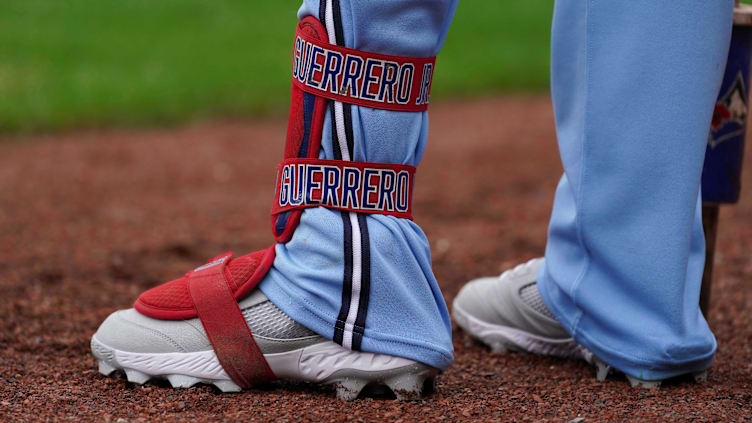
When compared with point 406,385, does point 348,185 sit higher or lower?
higher

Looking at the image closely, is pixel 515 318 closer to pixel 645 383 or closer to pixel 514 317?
pixel 514 317

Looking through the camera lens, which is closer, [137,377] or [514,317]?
[137,377]

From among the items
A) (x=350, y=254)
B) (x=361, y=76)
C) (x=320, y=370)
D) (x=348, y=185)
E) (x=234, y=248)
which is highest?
(x=361, y=76)

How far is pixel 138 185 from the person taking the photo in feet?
13.3

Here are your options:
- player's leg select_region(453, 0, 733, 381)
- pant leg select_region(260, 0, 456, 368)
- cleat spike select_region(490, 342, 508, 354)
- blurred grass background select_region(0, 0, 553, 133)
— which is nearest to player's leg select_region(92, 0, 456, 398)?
pant leg select_region(260, 0, 456, 368)

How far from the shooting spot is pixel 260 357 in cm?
149

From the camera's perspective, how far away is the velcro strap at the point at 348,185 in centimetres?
144

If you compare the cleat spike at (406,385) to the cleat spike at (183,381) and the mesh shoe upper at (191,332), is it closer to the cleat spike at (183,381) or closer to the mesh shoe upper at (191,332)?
the mesh shoe upper at (191,332)

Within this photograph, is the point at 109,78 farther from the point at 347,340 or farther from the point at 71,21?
the point at 347,340

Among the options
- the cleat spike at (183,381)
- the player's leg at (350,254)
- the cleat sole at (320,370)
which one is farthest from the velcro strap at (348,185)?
the cleat spike at (183,381)

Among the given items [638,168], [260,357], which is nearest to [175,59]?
[260,357]

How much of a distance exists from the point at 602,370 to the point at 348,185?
611 mm

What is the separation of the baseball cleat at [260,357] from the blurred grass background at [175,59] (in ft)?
12.9

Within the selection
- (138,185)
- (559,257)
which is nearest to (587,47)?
(559,257)
